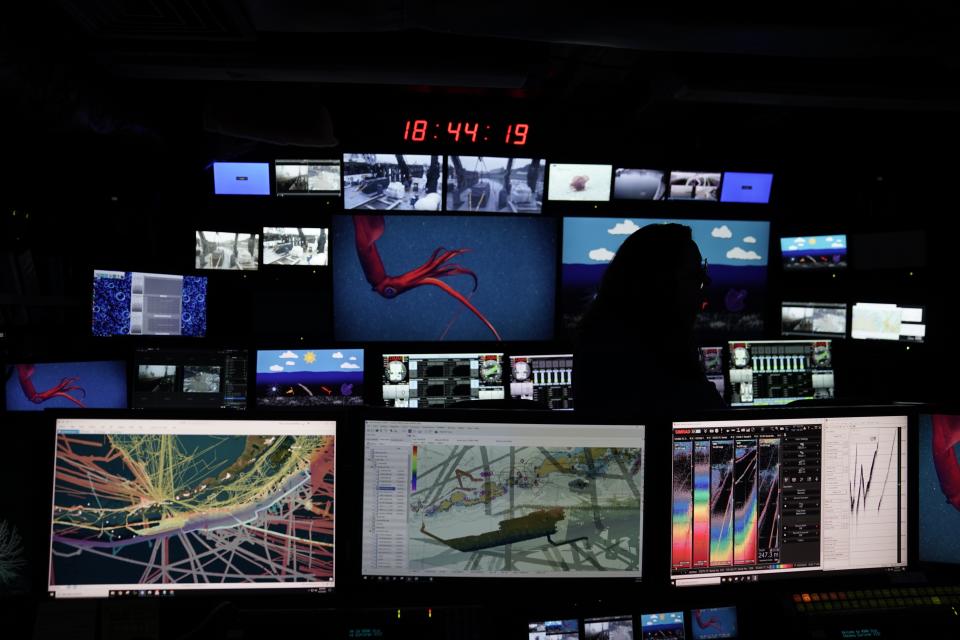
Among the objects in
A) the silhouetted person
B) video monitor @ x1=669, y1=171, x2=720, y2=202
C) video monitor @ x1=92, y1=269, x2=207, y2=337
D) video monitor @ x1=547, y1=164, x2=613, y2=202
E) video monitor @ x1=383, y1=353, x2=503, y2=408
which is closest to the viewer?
the silhouetted person

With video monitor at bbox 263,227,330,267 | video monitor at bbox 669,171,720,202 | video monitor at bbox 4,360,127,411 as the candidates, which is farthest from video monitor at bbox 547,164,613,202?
video monitor at bbox 4,360,127,411

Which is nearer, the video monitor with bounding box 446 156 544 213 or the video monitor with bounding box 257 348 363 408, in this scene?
the video monitor with bounding box 257 348 363 408

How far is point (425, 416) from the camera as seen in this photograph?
1.21m

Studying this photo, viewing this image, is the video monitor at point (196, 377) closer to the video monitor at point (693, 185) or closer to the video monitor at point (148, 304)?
the video monitor at point (148, 304)

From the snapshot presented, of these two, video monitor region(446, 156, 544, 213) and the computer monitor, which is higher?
video monitor region(446, 156, 544, 213)

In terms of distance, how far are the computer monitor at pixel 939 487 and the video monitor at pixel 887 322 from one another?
3513mm

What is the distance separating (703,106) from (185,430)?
570 centimetres

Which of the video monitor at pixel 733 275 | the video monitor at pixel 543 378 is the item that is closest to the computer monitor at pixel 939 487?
the video monitor at pixel 543 378

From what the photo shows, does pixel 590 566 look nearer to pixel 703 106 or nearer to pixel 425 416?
pixel 425 416

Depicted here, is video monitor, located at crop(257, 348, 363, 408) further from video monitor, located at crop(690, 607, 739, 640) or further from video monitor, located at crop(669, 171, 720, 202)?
video monitor, located at crop(690, 607, 739, 640)

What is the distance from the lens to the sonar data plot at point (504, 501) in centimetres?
120

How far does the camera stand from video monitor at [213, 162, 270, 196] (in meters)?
4.20

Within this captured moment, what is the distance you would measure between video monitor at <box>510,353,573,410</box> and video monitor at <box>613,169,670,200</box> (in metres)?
1.22

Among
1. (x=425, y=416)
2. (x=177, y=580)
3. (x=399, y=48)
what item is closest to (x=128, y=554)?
(x=177, y=580)
